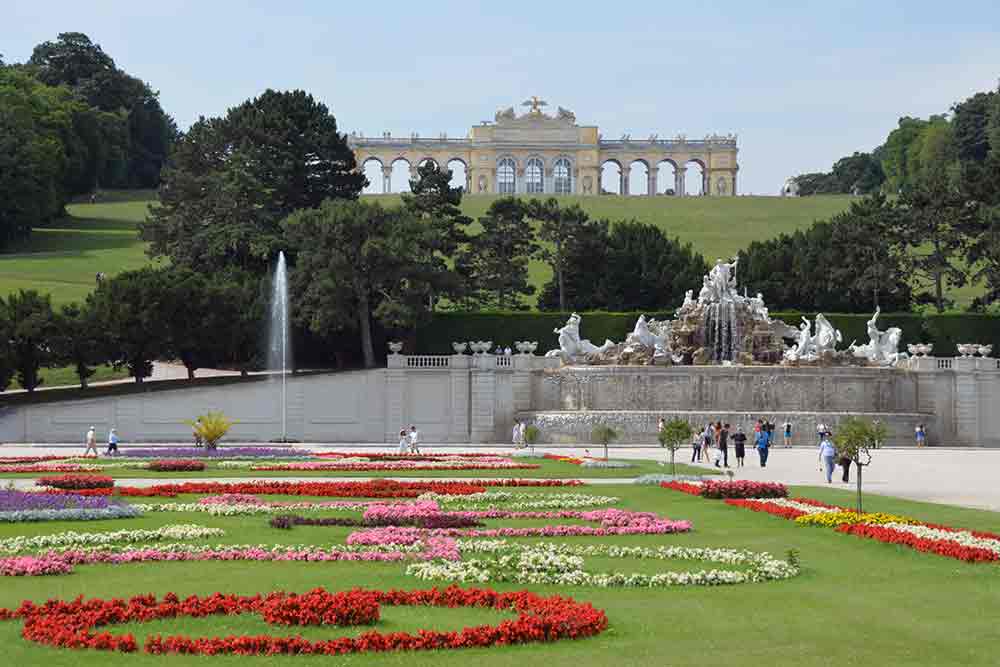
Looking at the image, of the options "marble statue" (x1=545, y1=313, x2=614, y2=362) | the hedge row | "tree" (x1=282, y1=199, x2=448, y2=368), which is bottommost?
"marble statue" (x1=545, y1=313, x2=614, y2=362)

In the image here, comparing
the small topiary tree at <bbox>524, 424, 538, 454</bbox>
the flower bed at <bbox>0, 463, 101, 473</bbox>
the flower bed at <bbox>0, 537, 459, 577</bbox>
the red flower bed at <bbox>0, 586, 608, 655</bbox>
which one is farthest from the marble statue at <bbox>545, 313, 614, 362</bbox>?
the red flower bed at <bbox>0, 586, 608, 655</bbox>

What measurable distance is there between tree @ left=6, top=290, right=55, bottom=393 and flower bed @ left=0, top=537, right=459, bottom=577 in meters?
34.3

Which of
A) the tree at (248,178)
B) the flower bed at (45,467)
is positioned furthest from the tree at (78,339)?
the flower bed at (45,467)

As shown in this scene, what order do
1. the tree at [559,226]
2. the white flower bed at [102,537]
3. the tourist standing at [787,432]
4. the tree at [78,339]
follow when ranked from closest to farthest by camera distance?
the white flower bed at [102,537]
the tourist standing at [787,432]
the tree at [78,339]
the tree at [559,226]

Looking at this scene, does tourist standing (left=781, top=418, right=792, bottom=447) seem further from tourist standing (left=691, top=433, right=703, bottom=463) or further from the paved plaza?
tourist standing (left=691, top=433, right=703, bottom=463)

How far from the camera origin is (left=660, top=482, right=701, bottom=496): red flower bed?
83.8 feet

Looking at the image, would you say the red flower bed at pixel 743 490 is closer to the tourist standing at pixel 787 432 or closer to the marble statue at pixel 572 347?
the tourist standing at pixel 787 432

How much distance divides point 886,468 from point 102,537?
21.5 metres

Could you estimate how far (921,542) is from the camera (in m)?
17.0

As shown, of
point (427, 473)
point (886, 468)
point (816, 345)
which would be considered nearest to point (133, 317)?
point (427, 473)

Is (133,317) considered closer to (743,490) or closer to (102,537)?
(743,490)

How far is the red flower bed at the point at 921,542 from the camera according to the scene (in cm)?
1591

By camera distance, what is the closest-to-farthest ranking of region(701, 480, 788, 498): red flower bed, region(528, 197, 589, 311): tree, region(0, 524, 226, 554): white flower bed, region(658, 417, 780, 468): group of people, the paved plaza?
region(0, 524, 226, 554): white flower bed
region(701, 480, 788, 498): red flower bed
the paved plaza
region(658, 417, 780, 468): group of people
region(528, 197, 589, 311): tree

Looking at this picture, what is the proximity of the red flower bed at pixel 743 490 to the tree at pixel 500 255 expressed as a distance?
134ft
